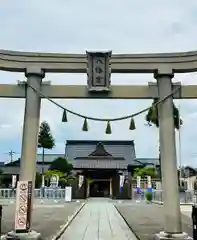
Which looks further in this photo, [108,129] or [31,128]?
[108,129]

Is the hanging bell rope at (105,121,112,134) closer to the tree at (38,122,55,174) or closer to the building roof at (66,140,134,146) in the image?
the tree at (38,122,55,174)

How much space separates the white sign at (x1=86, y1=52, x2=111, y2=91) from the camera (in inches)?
379

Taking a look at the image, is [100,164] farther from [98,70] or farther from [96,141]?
[98,70]

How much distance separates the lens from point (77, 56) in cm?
982

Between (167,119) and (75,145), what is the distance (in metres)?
50.9

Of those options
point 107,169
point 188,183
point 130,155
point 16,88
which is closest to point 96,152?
point 107,169

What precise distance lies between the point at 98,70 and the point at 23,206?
391 cm

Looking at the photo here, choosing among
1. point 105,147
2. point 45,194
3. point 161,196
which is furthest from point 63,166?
point 161,196

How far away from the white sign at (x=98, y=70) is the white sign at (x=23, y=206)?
2.97 meters

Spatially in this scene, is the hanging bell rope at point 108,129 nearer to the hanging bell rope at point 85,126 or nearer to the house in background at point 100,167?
the hanging bell rope at point 85,126

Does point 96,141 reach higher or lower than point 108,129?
higher

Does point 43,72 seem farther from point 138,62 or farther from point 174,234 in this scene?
point 174,234

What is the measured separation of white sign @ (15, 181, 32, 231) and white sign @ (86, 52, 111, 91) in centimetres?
297

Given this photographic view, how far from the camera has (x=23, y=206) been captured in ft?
29.2
